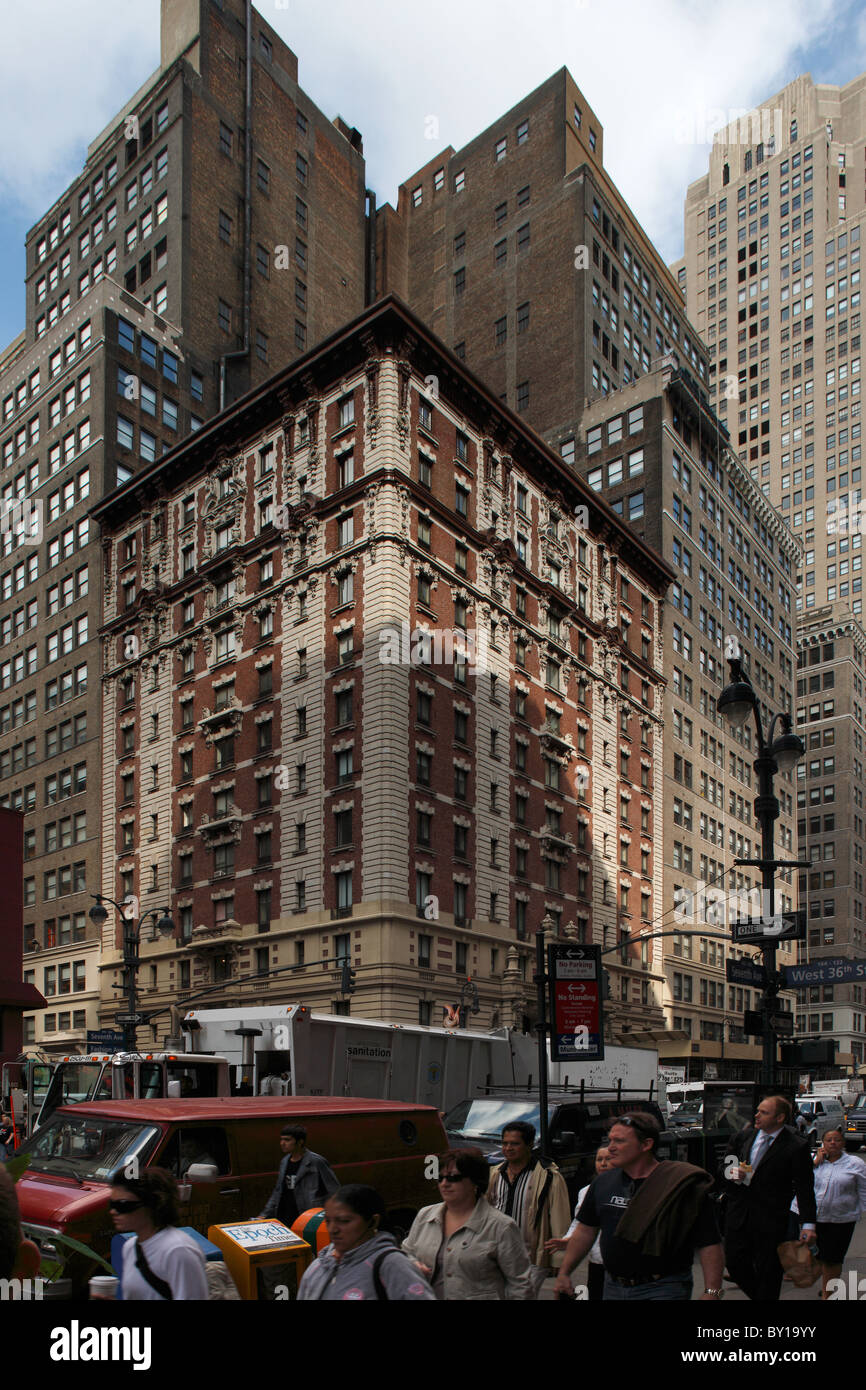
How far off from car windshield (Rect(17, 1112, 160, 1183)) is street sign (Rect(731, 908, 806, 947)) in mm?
9594

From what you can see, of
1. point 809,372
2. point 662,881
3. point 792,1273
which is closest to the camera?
point 792,1273

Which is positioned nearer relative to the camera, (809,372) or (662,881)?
(662,881)

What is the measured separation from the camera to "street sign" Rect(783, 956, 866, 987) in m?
18.9

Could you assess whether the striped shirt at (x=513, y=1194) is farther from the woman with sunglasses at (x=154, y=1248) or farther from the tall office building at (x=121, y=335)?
the tall office building at (x=121, y=335)

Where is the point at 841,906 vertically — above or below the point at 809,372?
below

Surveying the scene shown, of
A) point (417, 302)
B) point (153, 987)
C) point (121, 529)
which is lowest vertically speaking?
point (153, 987)

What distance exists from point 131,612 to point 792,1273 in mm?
57564

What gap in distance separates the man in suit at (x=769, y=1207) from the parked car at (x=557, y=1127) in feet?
25.5

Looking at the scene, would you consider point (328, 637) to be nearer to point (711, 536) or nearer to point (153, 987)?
point (153, 987)

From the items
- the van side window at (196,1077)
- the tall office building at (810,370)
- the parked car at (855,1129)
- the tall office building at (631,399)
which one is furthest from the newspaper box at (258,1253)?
the tall office building at (810,370)

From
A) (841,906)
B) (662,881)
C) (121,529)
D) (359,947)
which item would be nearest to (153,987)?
(359,947)

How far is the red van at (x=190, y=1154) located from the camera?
34.8 feet
